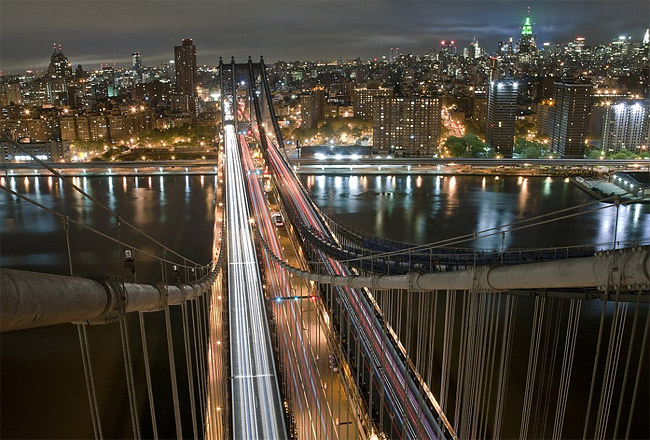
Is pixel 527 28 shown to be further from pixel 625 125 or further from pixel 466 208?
pixel 466 208

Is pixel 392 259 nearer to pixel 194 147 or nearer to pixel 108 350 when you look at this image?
pixel 108 350

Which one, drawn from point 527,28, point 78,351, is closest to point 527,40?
point 527,28

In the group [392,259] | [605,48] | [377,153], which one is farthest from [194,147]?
[605,48]

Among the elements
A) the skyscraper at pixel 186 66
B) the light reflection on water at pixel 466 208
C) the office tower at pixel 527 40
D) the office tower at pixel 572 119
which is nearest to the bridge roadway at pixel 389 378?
the light reflection on water at pixel 466 208

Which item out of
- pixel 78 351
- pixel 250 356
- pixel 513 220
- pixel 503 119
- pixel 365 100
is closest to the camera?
pixel 250 356

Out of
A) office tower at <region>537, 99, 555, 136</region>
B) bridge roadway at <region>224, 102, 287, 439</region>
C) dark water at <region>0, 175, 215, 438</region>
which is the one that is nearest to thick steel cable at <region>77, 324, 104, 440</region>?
bridge roadway at <region>224, 102, 287, 439</region>

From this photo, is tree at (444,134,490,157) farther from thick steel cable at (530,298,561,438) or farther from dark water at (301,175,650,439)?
thick steel cable at (530,298,561,438)
